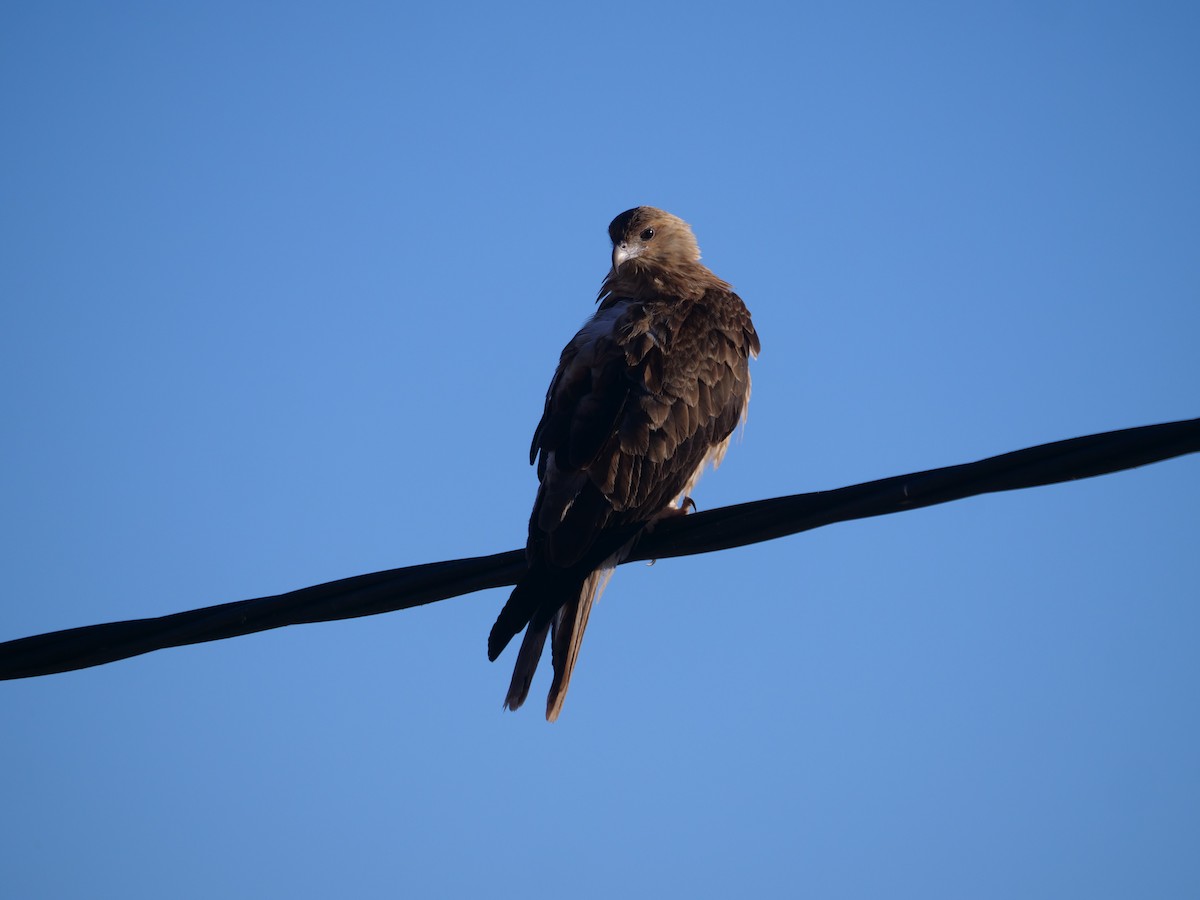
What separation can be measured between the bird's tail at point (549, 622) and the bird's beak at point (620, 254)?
7.70 ft

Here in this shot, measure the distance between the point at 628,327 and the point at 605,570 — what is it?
1161 millimetres

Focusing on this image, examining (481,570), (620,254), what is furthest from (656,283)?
(481,570)

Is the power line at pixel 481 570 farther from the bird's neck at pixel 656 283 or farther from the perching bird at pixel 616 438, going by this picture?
the bird's neck at pixel 656 283

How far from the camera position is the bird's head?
7.06m

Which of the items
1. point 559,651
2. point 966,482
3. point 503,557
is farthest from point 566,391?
point 966,482

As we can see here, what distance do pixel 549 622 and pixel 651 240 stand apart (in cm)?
315

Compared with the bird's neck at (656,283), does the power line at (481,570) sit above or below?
below

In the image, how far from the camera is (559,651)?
5.01 meters

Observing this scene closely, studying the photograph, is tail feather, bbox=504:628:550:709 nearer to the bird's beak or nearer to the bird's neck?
the bird's neck

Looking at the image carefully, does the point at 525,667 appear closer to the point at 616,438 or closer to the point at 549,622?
the point at 549,622

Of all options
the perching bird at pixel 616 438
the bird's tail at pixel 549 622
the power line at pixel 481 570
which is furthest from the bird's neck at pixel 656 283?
the power line at pixel 481 570

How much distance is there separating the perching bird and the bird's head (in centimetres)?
43

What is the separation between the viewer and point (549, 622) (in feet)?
15.3

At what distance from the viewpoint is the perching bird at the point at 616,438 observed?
4.57 m
